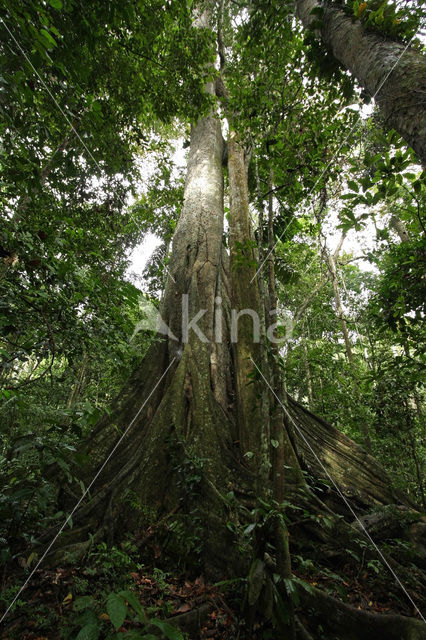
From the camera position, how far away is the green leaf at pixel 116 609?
1114 mm

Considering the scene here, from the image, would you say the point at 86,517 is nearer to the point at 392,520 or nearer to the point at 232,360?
the point at 232,360

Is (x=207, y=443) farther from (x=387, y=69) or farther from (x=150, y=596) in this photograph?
(x=387, y=69)

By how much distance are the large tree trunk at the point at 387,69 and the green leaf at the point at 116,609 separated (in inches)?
92.8

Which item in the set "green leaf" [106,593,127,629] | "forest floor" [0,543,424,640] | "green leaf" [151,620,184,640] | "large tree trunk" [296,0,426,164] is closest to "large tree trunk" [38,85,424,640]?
"forest floor" [0,543,424,640]

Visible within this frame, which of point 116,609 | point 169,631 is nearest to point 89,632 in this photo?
point 116,609

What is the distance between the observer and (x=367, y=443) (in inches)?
261

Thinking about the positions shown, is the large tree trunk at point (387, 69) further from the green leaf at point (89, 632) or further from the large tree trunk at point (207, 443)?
the green leaf at point (89, 632)

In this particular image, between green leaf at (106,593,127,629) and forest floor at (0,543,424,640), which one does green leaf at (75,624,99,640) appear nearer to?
forest floor at (0,543,424,640)

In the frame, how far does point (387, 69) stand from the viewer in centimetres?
189

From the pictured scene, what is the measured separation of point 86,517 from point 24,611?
2.84 feet

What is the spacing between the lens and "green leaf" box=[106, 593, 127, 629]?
3.65 feet

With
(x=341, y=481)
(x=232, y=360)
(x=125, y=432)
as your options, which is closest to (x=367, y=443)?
(x=341, y=481)

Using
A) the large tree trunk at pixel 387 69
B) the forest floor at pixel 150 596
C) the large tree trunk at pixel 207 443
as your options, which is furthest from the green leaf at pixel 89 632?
the large tree trunk at pixel 387 69

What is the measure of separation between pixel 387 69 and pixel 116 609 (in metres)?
3.04
